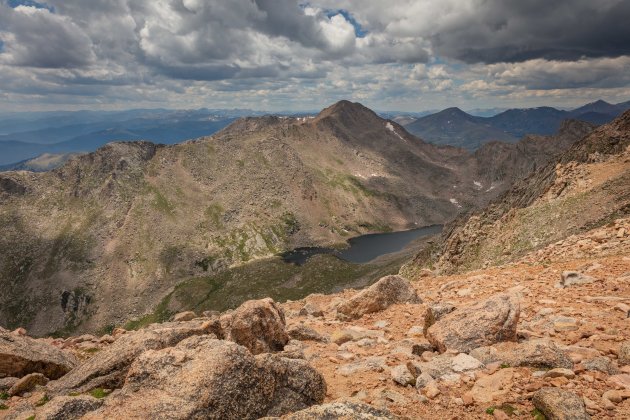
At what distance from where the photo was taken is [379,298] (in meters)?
25.2

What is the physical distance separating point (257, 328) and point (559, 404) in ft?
45.2

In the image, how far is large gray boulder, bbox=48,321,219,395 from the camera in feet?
55.4

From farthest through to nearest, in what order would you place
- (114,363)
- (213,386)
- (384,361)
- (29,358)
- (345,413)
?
(29,358) → (114,363) → (384,361) → (213,386) → (345,413)

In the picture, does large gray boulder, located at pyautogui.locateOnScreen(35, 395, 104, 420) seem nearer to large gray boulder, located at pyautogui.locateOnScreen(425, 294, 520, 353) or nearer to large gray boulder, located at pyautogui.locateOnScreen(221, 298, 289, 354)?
large gray boulder, located at pyautogui.locateOnScreen(221, 298, 289, 354)

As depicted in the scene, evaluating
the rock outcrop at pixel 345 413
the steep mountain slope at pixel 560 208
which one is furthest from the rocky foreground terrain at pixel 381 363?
the steep mountain slope at pixel 560 208

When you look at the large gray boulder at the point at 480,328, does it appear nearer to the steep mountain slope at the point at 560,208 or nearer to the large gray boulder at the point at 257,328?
the large gray boulder at the point at 257,328

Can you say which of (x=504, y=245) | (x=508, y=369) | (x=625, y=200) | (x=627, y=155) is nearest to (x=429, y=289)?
(x=508, y=369)

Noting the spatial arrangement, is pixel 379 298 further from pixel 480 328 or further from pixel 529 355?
pixel 529 355

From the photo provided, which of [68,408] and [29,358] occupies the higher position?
[68,408]

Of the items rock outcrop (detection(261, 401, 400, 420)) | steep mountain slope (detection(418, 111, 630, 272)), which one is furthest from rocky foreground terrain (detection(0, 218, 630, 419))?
steep mountain slope (detection(418, 111, 630, 272))

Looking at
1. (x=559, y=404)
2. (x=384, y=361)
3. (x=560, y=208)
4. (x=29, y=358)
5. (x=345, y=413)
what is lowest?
(x=560, y=208)

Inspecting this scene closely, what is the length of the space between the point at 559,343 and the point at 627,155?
8097cm

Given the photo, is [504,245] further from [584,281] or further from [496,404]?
[496,404]

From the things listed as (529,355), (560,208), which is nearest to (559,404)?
(529,355)
